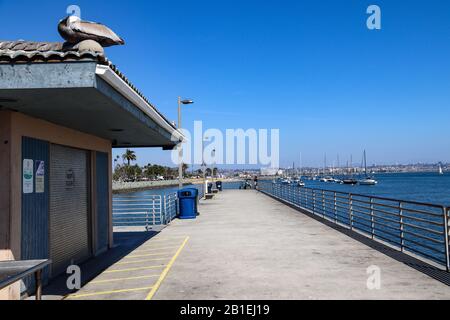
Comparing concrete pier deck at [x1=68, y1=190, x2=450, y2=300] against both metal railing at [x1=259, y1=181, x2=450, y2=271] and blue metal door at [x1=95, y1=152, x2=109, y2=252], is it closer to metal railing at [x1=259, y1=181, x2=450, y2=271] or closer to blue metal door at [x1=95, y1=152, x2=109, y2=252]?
metal railing at [x1=259, y1=181, x2=450, y2=271]

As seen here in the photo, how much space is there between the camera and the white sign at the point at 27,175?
7.03 meters

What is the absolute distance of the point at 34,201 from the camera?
743 centimetres

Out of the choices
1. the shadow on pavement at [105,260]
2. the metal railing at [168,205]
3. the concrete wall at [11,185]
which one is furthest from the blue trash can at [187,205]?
the concrete wall at [11,185]

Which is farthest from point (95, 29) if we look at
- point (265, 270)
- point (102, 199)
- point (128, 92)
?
point (102, 199)

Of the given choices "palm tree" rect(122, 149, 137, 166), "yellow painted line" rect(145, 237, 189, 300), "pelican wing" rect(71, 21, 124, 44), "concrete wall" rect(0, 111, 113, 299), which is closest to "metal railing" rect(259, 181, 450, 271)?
"yellow painted line" rect(145, 237, 189, 300)

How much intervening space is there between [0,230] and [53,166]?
239cm

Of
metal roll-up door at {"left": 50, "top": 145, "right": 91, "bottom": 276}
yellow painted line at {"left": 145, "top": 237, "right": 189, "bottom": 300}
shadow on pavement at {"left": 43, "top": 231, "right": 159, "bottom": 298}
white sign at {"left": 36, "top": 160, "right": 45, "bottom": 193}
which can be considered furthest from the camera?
metal roll-up door at {"left": 50, "top": 145, "right": 91, "bottom": 276}

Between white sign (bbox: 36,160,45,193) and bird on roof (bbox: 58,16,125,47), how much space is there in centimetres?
255

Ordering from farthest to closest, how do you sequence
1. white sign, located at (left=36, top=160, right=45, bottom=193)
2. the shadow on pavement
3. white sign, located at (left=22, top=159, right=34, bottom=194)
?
white sign, located at (left=36, top=160, right=45, bottom=193) → the shadow on pavement → white sign, located at (left=22, top=159, right=34, bottom=194)

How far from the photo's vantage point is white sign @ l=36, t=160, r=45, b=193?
758cm

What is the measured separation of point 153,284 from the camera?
7.41m

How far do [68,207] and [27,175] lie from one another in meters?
2.48
